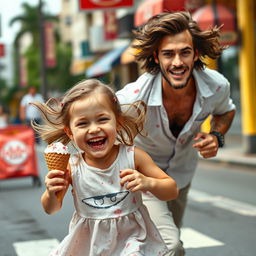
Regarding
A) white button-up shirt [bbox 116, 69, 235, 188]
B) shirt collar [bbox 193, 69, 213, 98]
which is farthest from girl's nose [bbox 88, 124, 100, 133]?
shirt collar [bbox 193, 69, 213, 98]

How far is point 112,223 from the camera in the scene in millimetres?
3779

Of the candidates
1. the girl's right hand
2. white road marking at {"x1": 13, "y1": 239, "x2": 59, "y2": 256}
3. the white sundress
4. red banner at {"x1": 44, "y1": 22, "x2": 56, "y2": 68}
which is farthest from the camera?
red banner at {"x1": 44, "y1": 22, "x2": 56, "y2": 68}

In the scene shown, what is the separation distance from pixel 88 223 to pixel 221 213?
5516 mm

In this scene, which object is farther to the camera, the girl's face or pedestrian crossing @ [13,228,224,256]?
pedestrian crossing @ [13,228,224,256]

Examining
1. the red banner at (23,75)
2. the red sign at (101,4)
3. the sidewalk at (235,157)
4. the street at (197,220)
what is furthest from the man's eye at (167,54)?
the red banner at (23,75)

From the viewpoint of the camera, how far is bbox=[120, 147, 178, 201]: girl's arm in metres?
3.55

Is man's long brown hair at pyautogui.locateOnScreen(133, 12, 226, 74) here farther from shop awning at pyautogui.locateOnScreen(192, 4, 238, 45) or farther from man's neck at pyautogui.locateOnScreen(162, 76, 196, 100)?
shop awning at pyautogui.locateOnScreen(192, 4, 238, 45)

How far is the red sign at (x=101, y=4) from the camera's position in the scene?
802 inches

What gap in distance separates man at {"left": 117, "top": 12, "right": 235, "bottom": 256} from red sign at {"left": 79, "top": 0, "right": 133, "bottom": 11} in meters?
15.6

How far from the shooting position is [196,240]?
7.46 m

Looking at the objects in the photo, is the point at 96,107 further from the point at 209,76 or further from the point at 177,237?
the point at 209,76

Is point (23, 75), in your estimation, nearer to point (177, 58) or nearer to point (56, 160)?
point (177, 58)

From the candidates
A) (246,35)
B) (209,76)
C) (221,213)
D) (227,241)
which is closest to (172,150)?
(209,76)

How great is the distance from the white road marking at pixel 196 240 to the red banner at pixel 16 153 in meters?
5.09
